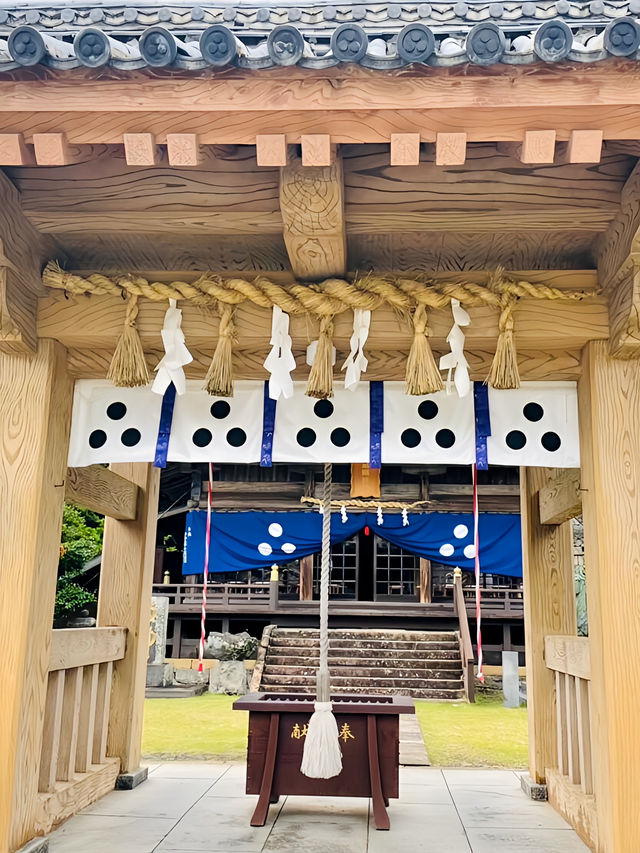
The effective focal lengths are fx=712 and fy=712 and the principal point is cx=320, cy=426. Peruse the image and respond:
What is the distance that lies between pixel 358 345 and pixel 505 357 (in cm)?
71

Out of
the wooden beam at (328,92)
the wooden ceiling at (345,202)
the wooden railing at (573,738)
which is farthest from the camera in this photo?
the wooden railing at (573,738)

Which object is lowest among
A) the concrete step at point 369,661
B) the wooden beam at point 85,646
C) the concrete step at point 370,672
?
the concrete step at point 370,672

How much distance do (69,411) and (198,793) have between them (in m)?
2.80

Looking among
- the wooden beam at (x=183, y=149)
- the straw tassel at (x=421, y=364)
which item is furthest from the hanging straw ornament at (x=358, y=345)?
the wooden beam at (x=183, y=149)

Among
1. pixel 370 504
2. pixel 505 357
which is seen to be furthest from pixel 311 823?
pixel 370 504

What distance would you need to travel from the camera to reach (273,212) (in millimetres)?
3170

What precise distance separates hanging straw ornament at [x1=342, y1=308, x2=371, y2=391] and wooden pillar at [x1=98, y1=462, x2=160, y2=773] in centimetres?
237

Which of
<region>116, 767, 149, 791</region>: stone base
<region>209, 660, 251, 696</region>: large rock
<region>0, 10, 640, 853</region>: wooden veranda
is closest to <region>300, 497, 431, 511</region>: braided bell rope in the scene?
<region>209, 660, 251, 696</region>: large rock

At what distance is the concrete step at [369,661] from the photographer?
39.0 ft

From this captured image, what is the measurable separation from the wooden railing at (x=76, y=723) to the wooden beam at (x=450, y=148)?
10.5 feet

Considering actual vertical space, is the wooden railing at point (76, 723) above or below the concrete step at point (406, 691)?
above

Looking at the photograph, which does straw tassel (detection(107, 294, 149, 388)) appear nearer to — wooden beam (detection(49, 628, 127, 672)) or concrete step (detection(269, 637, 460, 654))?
wooden beam (detection(49, 628, 127, 672))

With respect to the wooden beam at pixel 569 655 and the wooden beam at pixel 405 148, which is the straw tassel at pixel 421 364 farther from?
the wooden beam at pixel 569 655

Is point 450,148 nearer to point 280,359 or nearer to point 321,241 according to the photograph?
point 321,241
